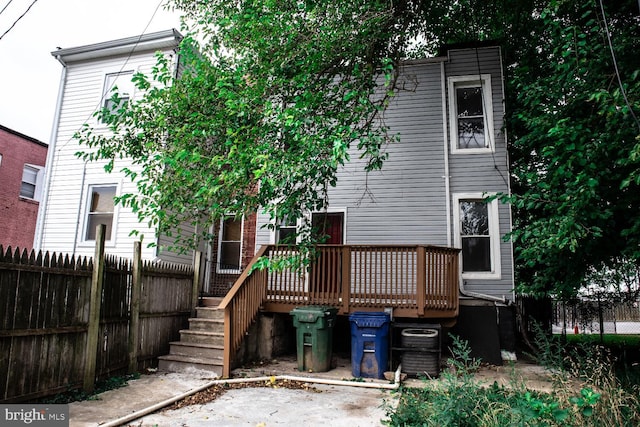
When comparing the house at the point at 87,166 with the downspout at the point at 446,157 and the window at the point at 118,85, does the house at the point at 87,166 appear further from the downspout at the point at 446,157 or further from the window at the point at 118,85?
the downspout at the point at 446,157

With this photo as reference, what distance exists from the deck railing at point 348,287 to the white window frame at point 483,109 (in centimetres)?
307

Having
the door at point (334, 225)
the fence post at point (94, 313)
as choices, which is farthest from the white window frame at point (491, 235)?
the fence post at point (94, 313)

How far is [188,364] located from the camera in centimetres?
732

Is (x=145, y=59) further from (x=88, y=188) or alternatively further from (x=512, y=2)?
(x=512, y=2)

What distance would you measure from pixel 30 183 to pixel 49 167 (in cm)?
622

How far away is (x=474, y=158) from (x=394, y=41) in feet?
11.1

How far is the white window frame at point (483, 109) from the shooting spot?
1005 centimetres

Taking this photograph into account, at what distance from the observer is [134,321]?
6949 millimetres

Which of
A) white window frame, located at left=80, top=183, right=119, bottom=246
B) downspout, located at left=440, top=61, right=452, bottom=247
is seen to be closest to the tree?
downspout, located at left=440, top=61, right=452, bottom=247

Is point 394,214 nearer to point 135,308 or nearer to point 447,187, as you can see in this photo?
point 447,187

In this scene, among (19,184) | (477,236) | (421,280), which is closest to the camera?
(421,280)

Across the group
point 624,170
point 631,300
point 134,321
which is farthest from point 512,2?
point 134,321

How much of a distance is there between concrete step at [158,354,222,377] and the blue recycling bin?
93.1 inches

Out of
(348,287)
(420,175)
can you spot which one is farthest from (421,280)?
(420,175)
